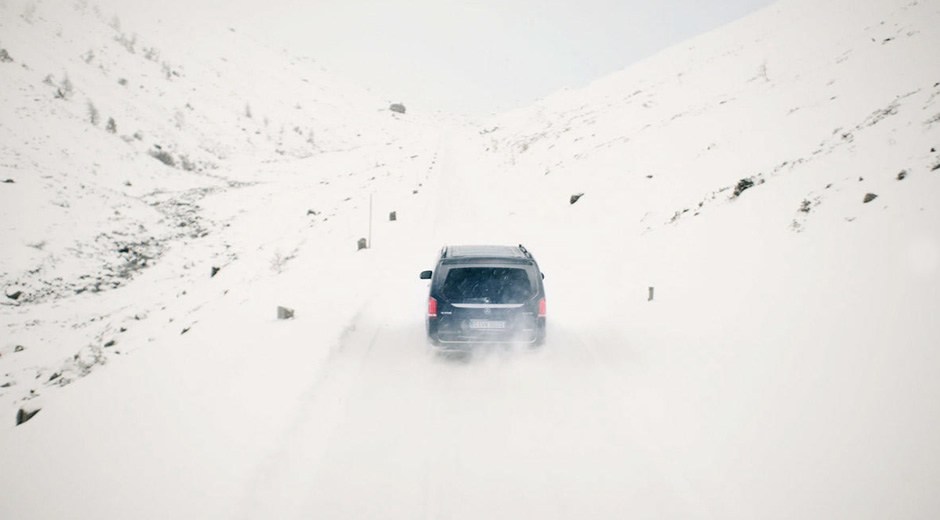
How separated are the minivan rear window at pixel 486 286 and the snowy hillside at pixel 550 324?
107cm

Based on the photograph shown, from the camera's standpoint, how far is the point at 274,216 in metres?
20.9

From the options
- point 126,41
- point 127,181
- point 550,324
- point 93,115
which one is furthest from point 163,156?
point 550,324

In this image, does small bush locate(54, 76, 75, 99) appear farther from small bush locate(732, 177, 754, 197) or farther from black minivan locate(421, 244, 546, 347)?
small bush locate(732, 177, 754, 197)

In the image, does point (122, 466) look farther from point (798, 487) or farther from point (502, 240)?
point (502, 240)

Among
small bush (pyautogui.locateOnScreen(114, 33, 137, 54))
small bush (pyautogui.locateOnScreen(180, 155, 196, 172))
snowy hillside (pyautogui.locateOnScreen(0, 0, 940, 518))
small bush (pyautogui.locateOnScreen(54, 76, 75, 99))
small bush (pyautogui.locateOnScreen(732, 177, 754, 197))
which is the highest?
small bush (pyautogui.locateOnScreen(114, 33, 137, 54))

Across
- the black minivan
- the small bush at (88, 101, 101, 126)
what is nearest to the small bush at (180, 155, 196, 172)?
the small bush at (88, 101, 101, 126)

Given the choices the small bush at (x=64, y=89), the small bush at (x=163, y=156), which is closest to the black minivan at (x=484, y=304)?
the small bush at (x=163, y=156)

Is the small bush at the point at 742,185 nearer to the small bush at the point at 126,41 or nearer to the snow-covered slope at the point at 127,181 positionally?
the snow-covered slope at the point at 127,181

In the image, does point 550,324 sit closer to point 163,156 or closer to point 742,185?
point 742,185

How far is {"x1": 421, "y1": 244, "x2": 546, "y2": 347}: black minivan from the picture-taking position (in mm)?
7172

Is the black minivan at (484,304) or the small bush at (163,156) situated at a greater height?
the small bush at (163,156)

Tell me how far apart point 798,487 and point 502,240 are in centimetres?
1316

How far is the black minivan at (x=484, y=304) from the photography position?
7172 millimetres

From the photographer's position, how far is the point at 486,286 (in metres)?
7.21
